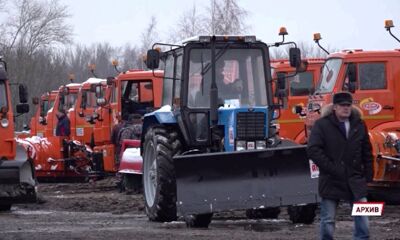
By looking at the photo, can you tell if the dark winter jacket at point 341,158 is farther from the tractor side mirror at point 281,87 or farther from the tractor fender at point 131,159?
the tractor fender at point 131,159

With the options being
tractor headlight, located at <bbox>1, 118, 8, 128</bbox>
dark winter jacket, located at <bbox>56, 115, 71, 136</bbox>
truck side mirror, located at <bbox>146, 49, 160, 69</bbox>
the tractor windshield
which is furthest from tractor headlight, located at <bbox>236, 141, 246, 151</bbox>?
dark winter jacket, located at <bbox>56, 115, 71, 136</bbox>

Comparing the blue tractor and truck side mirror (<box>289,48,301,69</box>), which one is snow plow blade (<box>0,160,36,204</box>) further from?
truck side mirror (<box>289,48,301,69</box>)

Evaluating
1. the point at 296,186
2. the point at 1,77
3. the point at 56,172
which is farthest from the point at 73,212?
the point at 56,172

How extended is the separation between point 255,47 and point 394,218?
3362 mm

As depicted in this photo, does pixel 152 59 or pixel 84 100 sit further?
pixel 84 100

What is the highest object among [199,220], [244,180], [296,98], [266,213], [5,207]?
[296,98]

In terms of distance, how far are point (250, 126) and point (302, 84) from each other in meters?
6.26

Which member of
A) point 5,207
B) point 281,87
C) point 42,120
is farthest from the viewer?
point 42,120

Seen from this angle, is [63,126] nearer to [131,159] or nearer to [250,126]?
[131,159]

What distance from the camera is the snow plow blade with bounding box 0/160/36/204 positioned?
624 inches

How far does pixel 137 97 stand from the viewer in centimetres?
2225

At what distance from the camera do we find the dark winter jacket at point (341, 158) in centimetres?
909

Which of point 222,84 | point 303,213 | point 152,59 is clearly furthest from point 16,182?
point 303,213

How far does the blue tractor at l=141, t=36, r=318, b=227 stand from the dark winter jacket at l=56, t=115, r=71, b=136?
10438mm
